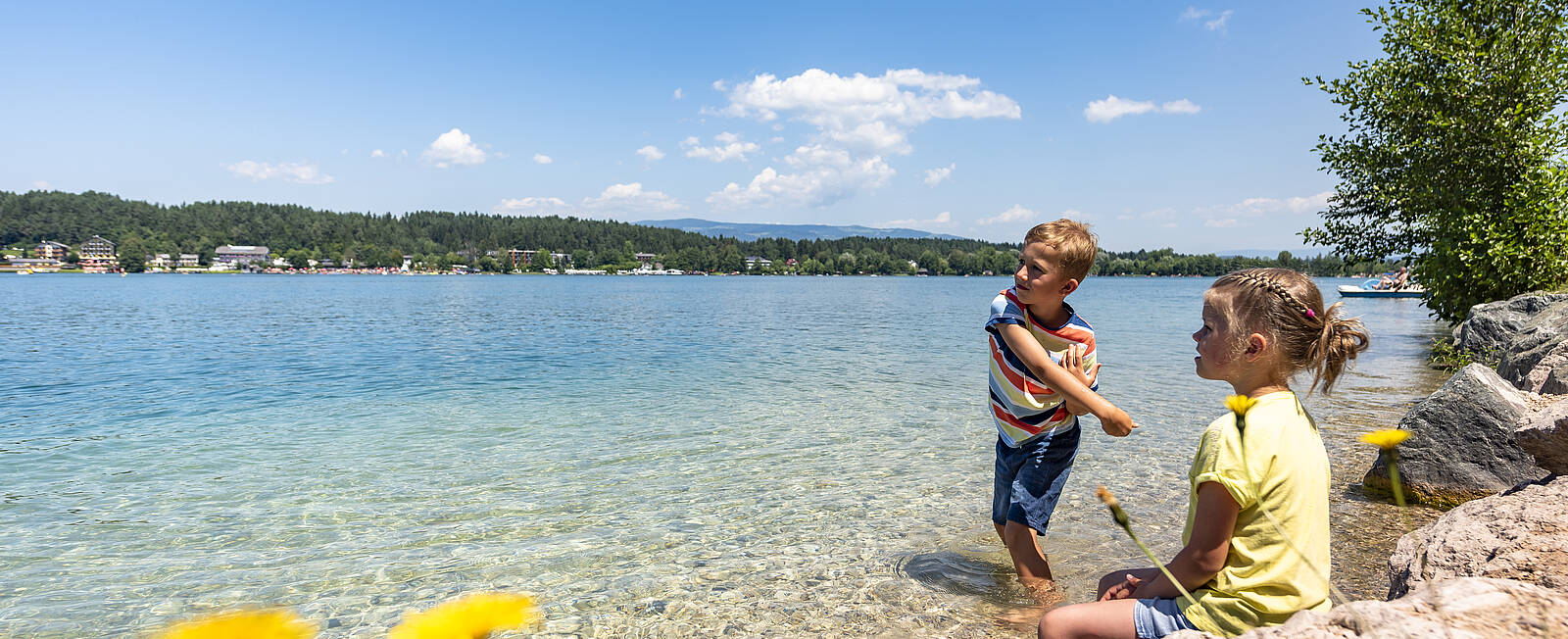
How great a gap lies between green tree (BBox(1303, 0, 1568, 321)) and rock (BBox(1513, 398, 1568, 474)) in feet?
45.4

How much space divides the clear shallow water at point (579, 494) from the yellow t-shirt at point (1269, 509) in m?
2.21

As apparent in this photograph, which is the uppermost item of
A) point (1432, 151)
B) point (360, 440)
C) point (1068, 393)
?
point (1432, 151)

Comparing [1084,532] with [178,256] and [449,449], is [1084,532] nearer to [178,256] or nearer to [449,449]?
[449,449]

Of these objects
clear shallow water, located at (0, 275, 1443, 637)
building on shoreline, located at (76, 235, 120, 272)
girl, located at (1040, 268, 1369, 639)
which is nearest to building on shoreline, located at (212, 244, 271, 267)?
building on shoreline, located at (76, 235, 120, 272)

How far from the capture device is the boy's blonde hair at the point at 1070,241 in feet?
12.1

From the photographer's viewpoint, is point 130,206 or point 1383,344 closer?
point 1383,344

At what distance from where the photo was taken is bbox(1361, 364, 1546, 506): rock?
19.1 feet

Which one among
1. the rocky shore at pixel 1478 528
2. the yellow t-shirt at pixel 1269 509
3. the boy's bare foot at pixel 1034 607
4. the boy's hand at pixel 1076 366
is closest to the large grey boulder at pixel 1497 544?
the rocky shore at pixel 1478 528

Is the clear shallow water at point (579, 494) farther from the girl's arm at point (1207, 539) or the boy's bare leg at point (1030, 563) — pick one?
A: the girl's arm at point (1207, 539)

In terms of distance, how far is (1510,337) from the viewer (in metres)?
12.3

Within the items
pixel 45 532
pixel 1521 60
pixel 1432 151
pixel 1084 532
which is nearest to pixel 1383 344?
pixel 1432 151

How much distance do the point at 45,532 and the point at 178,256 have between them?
200 m

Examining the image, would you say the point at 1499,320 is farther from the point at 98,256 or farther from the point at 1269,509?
the point at 98,256

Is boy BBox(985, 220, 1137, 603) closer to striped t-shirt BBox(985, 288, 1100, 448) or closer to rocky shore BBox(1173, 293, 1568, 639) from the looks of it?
striped t-shirt BBox(985, 288, 1100, 448)
